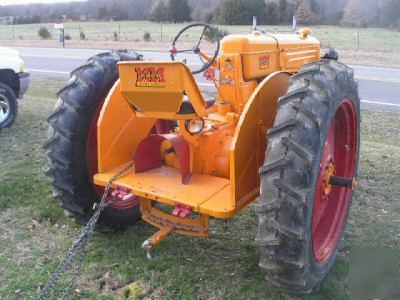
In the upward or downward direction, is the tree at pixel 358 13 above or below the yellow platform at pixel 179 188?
above

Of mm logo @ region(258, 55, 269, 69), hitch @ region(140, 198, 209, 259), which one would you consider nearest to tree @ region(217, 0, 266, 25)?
mm logo @ region(258, 55, 269, 69)

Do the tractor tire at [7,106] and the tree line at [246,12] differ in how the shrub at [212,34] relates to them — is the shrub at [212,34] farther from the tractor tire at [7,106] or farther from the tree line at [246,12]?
the tree line at [246,12]

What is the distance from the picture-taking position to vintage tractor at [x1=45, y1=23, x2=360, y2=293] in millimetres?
2834

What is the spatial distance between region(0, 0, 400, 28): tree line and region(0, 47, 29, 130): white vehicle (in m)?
17.4

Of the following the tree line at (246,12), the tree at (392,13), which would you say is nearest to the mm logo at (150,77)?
the tree line at (246,12)

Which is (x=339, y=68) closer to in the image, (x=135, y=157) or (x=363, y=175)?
(x=135, y=157)

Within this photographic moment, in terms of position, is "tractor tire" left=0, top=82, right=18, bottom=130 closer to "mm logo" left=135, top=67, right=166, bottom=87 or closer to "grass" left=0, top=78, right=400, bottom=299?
"grass" left=0, top=78, right=400, bottom=299

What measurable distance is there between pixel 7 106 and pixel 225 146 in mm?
5453

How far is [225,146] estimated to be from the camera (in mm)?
3717

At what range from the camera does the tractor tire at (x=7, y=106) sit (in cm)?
782

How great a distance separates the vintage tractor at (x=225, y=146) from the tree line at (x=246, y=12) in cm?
2021

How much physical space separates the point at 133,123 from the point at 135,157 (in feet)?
1.12

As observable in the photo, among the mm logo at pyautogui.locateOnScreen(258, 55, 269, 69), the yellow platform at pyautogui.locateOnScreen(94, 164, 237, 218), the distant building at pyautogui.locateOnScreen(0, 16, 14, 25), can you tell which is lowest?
the yellow platform at pyautogui.locateOnScreen(94, 164, 237, 218)

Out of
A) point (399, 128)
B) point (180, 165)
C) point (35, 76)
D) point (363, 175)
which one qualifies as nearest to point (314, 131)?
point (180, 165)
